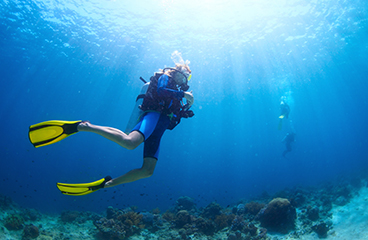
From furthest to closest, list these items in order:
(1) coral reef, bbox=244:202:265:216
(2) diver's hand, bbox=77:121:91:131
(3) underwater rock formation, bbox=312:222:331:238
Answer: (1) coral reef, bbox=244:202:265:216 → (3) underwater rock formation, bbox=312:222:331:238 → (2) diver's hand, bbox=77:121:91:131

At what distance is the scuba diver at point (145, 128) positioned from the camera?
122 inches

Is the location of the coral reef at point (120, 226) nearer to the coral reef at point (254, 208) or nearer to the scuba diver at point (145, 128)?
the scuba diver at point (145, 128)

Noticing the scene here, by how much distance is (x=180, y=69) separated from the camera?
410 centimetres

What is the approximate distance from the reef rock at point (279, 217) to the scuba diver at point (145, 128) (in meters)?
6.24

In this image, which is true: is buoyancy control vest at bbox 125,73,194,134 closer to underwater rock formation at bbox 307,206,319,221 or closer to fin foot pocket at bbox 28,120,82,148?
fin foot pocket at bbox 28,120,82,148

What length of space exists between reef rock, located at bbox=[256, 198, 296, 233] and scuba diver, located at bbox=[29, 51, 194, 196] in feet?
20.5

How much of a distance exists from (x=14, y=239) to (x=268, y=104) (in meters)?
59.1

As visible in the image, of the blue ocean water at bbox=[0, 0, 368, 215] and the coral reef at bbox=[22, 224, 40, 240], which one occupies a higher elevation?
the blue ocean water at bbox=[0, 0, 368, 215]

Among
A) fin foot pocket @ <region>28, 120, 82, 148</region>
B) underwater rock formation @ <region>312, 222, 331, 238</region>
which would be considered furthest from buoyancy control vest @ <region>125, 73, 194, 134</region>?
underwater rock formation @ <region>312, 222, 331, 238</region>

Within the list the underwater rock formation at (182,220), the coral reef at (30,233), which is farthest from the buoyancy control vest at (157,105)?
the coral reef at (30,233)

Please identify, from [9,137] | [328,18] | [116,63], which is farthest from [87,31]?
[9,137]

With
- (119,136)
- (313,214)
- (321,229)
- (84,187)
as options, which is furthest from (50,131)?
(313,214)

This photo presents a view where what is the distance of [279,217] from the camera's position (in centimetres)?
721

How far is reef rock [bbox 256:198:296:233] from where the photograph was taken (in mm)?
7100
